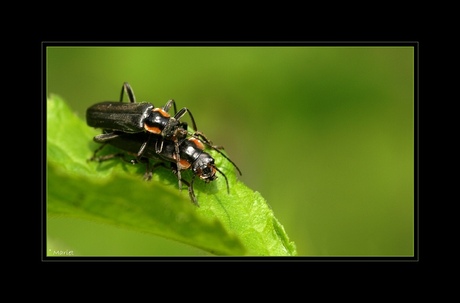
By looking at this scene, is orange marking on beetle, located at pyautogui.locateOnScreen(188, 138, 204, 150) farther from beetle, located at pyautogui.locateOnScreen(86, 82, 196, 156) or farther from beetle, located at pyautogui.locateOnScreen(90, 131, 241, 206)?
beetle, located at pyautogui.locateOnScreen(86, 82, 196, 156)

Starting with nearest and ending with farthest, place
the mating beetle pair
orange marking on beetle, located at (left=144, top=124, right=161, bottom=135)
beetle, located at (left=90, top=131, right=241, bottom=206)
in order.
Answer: beetle, located at (left=90, top=131, right=241, bottom=206) → the mating beetle pair → orange marking on beetle, located at (left=144, top=124, right=161, bottom=135)

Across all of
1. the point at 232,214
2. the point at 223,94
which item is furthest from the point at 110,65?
the point at 232,214

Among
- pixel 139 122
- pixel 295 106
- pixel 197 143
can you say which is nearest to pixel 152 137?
pixel 139 122

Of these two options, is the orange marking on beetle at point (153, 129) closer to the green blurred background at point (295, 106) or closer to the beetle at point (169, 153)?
the beetle at point (169, 153)

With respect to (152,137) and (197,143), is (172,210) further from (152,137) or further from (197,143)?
(152,137)

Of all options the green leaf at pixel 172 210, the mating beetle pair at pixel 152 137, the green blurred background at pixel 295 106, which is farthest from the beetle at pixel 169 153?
the green blurred background at pixel 295 106

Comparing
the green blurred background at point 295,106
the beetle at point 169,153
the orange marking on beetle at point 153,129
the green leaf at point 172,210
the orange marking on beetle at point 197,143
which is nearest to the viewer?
the green leaf at point 172,210

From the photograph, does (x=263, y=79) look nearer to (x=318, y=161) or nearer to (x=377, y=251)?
(x=318, y=161)

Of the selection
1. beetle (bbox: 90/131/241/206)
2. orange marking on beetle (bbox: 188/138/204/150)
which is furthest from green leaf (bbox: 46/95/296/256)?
orange marking on beetle (bbox: 188/138/204/150)
